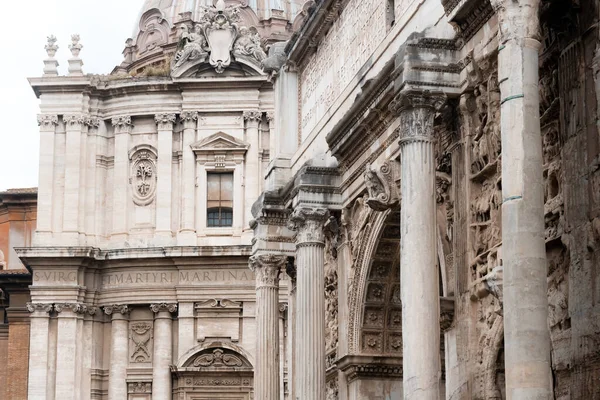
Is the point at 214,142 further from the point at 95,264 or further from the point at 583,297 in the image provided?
the point at 583,297

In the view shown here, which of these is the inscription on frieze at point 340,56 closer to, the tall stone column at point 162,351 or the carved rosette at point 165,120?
the tall stone column at point 162,351

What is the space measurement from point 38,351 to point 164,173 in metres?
6.74

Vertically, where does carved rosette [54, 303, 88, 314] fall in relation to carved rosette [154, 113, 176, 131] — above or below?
below

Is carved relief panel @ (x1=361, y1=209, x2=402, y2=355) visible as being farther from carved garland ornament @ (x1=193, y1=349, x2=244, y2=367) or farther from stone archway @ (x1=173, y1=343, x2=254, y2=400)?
carved garland ornament @ (x1=193, y1=349, x2=244, y2=367)

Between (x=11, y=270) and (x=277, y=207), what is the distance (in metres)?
25.7

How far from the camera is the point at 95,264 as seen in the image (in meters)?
44.1

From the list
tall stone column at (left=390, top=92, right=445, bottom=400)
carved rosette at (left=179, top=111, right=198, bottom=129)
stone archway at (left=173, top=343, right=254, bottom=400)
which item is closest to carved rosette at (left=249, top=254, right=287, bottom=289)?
tall stone column at (left=390, top=92, right=445, bottom=400)

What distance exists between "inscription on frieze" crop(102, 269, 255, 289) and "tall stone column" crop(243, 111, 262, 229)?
1728 millimetres

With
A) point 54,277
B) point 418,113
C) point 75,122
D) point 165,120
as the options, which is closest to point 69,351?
point 54,277

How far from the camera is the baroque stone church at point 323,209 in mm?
15641

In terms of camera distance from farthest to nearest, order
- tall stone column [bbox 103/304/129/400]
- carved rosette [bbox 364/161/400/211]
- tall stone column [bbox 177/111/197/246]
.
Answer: tall stone column [bbox 177/111/197/246]
tall stone column [bbox 103/304/129/400]
carved rosette [bbox 364/161/400/211]

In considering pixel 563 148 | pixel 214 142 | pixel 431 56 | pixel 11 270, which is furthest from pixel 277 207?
pixel 11 270

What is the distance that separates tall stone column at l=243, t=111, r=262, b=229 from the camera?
4444 cm

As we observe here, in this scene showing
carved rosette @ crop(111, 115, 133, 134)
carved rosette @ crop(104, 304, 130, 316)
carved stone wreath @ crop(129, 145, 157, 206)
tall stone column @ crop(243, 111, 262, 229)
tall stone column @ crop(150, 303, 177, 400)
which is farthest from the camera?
carved rosette @ crop(111, 115, 133, 134)
